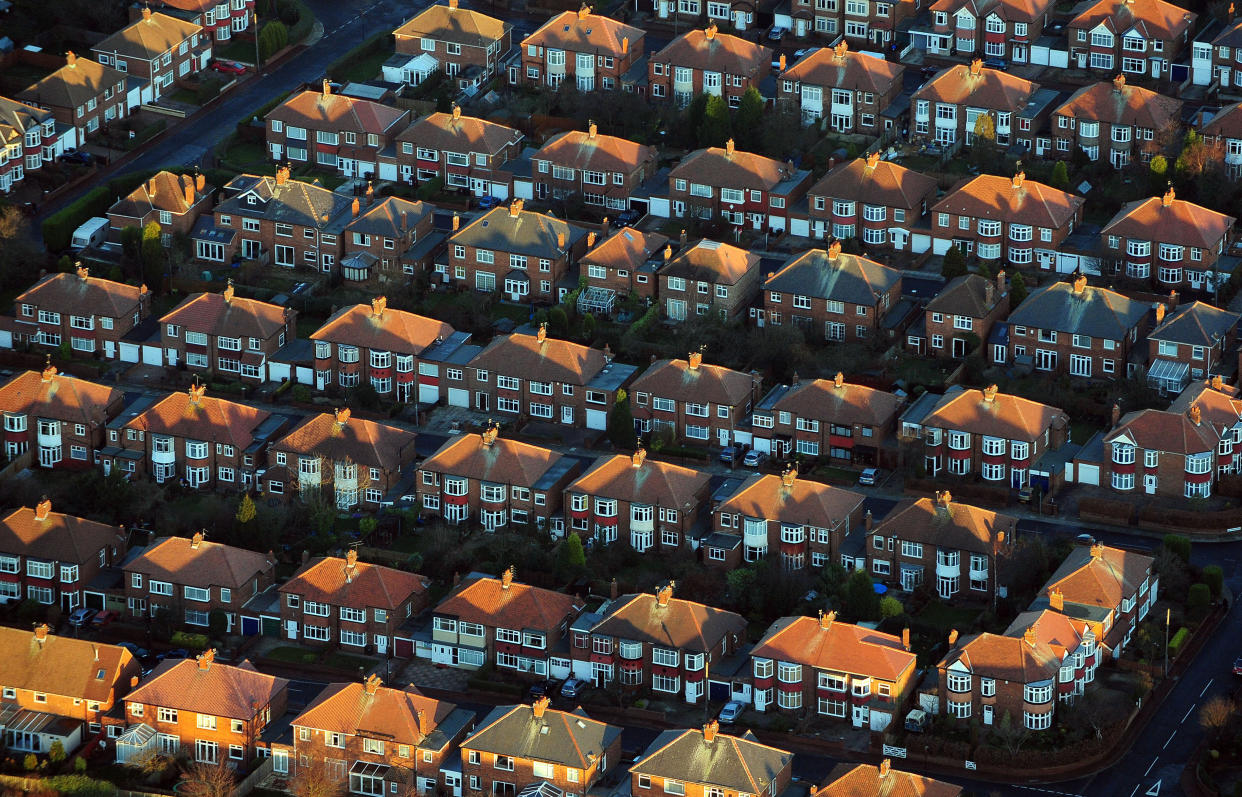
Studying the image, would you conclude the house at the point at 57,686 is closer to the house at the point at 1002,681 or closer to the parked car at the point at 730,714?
the parked car at the point at 730,714

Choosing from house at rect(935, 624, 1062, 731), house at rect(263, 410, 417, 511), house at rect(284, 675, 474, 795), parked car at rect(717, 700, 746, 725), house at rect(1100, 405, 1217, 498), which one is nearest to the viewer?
house at rect(284, 675, 474, 795)

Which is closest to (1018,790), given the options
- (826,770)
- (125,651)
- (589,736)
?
(826,770)

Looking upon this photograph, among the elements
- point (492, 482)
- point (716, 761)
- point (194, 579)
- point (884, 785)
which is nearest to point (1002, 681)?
point (884, 785)

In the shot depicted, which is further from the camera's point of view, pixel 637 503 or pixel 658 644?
pixel 637 503

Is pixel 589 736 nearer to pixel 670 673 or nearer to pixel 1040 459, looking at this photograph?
pixel 670 673

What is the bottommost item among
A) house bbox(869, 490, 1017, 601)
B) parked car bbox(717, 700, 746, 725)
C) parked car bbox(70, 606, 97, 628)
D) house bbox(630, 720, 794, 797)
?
parked car bbox(717, 700, 746, 725)

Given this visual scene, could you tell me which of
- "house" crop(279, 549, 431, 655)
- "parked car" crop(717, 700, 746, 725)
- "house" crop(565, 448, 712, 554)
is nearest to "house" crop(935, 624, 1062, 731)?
"parked car" crop(717, 700, 746, 725)

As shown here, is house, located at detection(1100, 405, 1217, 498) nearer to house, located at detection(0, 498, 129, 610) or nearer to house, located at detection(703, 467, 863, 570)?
house, located at detection(703, 467, 863, 570)

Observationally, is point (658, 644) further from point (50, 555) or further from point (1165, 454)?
point (50, 555)
